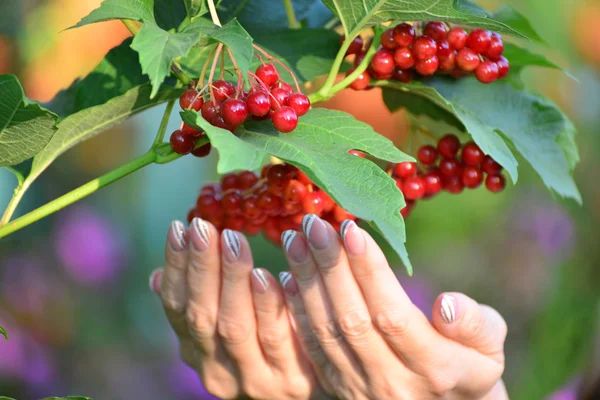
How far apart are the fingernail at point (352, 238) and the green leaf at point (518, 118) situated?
122 mm

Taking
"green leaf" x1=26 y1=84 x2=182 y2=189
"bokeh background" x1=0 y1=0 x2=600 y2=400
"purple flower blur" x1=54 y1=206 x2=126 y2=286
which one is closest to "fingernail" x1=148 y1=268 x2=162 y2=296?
"green leaf" x1=26 y1=84 x2=182 y2=189

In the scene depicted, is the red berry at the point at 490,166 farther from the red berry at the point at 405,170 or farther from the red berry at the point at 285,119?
the red berry at the point at 285,119

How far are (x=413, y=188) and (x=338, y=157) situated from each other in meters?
0.23

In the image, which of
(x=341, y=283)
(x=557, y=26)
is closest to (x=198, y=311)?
(x=341, y=283)

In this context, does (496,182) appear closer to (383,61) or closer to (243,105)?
(383,61)

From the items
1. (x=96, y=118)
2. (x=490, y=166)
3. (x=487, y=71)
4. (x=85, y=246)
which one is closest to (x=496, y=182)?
(x=490, y=166)

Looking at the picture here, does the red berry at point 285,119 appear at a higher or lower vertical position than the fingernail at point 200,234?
higher

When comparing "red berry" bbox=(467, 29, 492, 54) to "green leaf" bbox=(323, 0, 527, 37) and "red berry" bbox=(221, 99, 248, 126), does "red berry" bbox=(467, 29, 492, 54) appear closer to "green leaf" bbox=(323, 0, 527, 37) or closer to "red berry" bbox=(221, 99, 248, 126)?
"green leaf" bbox=(323, 0, 527, 37)

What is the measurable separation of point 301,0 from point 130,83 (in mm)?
171

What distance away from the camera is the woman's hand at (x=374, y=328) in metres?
0.53

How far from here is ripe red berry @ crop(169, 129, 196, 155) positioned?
1.42ft

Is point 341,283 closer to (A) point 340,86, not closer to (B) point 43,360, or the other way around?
(A) point 340,86

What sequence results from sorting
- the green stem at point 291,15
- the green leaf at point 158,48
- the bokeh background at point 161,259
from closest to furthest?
1. the green leaf at point 158,48
2. the green stem at point 291,15
3. the bokeh background at point 161,259

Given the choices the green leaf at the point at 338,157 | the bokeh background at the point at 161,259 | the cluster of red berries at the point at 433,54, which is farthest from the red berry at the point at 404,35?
the bokeh background at the point at 161,259
